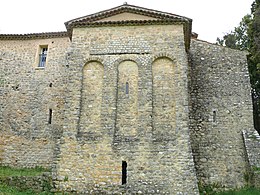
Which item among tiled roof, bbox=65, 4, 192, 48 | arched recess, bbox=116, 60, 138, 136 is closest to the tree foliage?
tiled roof, bbox=65, 4, 192, 48

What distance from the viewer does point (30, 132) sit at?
1830 cm

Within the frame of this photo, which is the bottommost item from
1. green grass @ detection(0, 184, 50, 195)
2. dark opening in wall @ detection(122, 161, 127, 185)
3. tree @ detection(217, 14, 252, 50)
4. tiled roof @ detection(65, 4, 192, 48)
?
green grass @ detection(0, 184, 50, 195)

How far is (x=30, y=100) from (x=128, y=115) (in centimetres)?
697

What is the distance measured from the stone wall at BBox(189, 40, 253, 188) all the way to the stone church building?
0.16 ft

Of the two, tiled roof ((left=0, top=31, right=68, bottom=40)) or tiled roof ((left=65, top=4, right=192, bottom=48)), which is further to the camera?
tiled roof ((left=0, top=31, right=68, bottom=40))

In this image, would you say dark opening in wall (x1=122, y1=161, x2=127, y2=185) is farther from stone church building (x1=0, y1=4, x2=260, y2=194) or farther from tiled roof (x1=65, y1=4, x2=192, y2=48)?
tiled roof (x1=65, y1=4, x2=192, y2=48)

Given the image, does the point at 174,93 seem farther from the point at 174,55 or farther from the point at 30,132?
the point at 30,132

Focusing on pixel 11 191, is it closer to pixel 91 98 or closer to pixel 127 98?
pixel 91 98

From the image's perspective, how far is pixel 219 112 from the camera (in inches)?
673

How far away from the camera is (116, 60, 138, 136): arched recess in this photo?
14633mm

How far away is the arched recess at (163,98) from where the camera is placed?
47.3 feet

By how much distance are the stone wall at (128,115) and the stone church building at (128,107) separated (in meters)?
0.04

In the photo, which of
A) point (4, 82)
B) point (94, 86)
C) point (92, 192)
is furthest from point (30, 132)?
point (92, 192)

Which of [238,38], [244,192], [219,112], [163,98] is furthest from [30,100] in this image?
[238,38]
